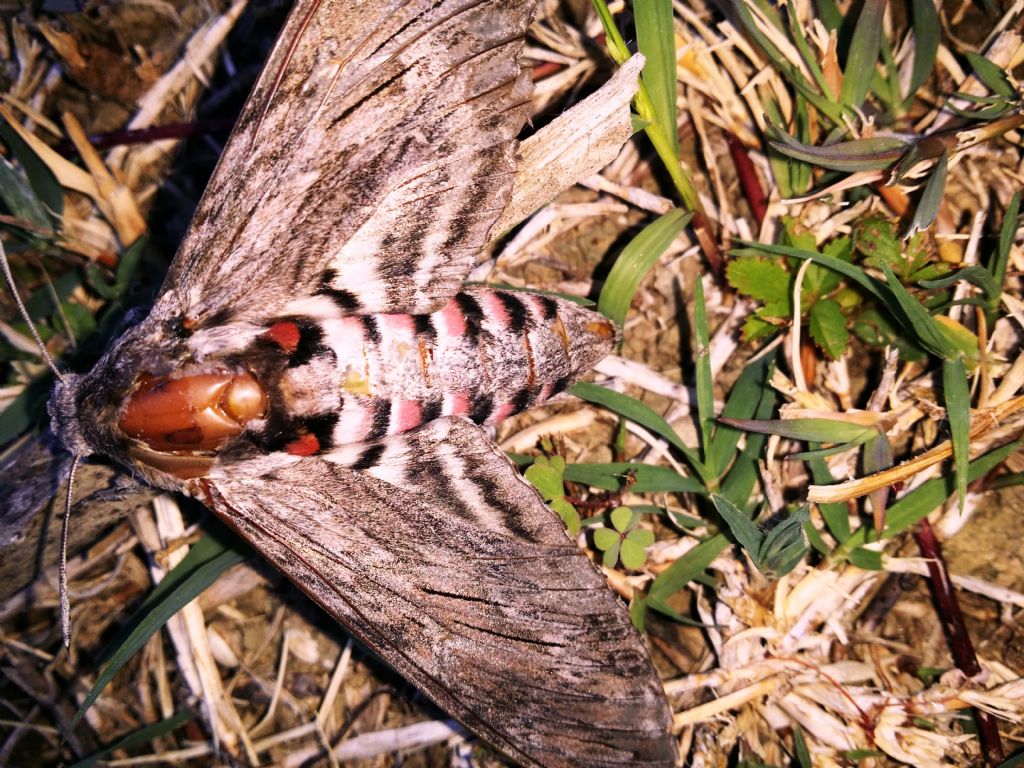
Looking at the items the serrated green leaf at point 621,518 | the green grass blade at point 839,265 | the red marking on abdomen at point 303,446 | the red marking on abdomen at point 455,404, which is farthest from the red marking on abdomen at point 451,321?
the green grass blade at point 839,265

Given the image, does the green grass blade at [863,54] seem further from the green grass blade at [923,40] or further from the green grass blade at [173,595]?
the green grass blade at [173,595]

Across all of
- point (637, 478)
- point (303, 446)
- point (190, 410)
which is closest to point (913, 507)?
point (637, 478)

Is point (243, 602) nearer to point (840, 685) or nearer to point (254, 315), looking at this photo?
point (254, 315)

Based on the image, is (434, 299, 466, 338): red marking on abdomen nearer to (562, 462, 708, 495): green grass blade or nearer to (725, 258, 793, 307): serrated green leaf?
(562, 462, 708, 495): green grass blade

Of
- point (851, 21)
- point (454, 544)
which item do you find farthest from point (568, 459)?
point (851, 21)

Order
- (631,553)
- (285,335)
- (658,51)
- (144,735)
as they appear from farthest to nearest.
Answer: (144,735) < (631,553) < (658,51) < (285,335)

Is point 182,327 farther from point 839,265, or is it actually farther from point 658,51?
point 839,265
